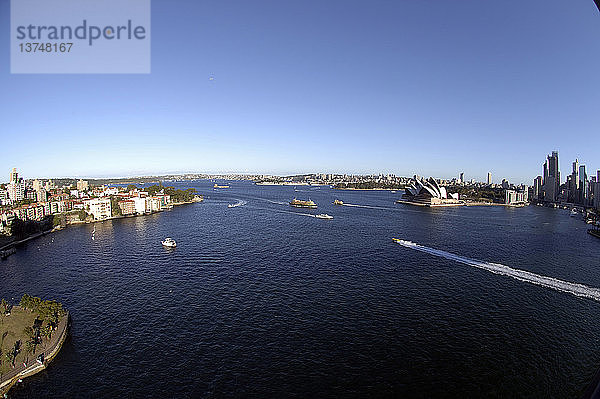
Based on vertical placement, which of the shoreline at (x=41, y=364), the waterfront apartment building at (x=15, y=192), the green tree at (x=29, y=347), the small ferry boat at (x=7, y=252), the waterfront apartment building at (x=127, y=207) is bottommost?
the shoreline at (x=41, y=364)

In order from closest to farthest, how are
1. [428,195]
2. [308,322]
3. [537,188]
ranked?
[308,322], [428,195], [537,188]

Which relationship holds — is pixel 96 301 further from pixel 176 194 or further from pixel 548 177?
pixel 548 177

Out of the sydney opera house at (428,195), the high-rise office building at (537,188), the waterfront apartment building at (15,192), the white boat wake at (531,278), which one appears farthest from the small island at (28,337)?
the high-rise office building at (537,188)

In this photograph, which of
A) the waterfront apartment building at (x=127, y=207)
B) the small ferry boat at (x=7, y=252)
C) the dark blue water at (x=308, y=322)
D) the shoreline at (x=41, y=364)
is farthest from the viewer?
the waterfront apartment building at (x=127, y=207)

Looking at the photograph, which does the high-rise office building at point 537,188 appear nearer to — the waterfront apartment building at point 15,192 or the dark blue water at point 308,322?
the dark blue water at point 308,322

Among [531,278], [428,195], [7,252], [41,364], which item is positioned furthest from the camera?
[428,195]

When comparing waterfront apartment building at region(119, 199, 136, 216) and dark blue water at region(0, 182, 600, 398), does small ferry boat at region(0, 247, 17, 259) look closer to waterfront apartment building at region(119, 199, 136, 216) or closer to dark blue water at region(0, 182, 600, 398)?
dark blue water at region(0, 182, 600, 398)

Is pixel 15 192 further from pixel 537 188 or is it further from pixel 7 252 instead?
pixel 537 188

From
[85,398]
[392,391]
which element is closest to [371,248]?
[392,391]

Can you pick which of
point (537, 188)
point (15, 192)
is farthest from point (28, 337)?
point (537, 188)
